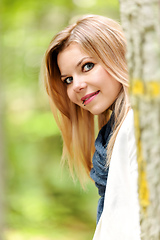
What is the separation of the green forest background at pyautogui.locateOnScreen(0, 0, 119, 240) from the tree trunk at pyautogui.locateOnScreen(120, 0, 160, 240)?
4676mm

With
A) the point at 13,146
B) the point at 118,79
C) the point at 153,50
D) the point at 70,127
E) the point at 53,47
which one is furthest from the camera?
the point at 13,146

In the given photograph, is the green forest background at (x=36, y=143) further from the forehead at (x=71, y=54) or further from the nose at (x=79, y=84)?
the nose at (x=79, y=84)

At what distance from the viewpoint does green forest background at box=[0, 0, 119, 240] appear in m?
5.86

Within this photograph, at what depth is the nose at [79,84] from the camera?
1.84 metres

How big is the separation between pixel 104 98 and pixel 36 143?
531 cm

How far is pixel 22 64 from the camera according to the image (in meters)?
6.42

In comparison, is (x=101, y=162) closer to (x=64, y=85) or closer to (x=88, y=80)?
(x=88, y=80)

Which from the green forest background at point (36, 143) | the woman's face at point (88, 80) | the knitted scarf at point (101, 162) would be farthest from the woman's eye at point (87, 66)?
the green forest background at point (36, 143)

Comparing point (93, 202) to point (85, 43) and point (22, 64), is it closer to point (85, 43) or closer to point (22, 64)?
point (22, 64)

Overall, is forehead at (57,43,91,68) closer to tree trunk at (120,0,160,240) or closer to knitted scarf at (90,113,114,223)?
knitted scarf at (90,113,114,223)

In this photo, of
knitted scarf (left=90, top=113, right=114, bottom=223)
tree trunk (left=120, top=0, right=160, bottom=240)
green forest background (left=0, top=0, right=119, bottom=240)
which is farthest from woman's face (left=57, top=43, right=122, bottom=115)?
green forest background (left=0, top=0, right=119, bottom=240)

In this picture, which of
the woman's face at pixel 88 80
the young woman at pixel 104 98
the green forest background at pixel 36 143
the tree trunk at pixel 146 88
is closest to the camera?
the tree trunk at pixel 146 88

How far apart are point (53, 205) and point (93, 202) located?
28.5 inches

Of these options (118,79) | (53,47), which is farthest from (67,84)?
(118,79)
